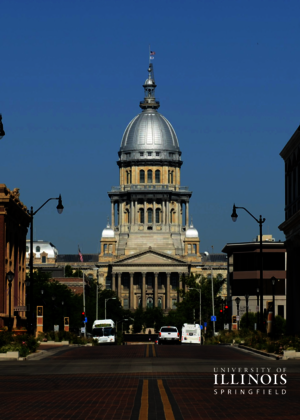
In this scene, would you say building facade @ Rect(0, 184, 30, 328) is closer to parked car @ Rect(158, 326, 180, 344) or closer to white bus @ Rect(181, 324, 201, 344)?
parked car @ Rect(158, 326, 180, 344)

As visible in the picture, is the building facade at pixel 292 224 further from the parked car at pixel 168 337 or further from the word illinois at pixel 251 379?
the word illinois at pixel 251 379

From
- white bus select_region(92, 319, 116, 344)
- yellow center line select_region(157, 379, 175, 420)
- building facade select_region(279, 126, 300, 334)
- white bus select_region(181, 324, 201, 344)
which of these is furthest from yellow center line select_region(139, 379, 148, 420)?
white bus select_region(92, 319, 116, 344)

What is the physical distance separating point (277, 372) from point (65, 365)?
9.62 m

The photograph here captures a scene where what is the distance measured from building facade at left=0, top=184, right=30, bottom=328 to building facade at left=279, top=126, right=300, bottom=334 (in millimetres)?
22533

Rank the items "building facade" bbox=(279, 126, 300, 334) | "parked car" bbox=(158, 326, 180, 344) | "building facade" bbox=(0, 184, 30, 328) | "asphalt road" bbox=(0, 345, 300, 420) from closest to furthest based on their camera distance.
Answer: "asphalt road" bbox=(0, 345, 300, 420)
"building facade" bbox=(279, 126, 300, 334)
"parked car" bbox=(158, 326, 180, 344)
"building facade" bbox=(0, 184, 30, 328)

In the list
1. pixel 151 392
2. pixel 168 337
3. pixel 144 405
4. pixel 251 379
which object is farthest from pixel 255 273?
pixel 144 405

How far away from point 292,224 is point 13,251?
33124mm

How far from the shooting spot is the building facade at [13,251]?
83.8m

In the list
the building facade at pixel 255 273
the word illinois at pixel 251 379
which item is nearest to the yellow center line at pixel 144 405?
the word illinois at pixel 251 379

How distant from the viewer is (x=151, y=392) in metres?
23.5

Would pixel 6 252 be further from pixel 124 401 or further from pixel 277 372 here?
Result: pixel 124 401

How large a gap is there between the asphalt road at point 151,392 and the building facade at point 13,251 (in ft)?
152

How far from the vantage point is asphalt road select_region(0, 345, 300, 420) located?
63.0ft

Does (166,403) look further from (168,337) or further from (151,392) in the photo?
(168,337)
